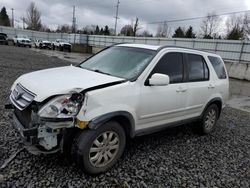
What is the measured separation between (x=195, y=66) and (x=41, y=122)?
3.12 meters

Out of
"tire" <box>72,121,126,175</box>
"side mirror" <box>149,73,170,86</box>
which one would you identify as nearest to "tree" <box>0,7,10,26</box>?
"side mirror" <box>149,73,170,86</box>

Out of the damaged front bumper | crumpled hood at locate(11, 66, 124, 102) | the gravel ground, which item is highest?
crumpled hood at locate(11, 66, 124, 102)

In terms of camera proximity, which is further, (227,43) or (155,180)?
(227,43)

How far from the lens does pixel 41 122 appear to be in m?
2.50

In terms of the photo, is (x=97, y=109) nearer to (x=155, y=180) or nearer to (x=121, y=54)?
(x=155, y=180)

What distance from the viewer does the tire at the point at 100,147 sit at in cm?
267

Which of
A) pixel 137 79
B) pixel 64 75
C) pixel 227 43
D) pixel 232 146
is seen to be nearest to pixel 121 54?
pixel 137 79

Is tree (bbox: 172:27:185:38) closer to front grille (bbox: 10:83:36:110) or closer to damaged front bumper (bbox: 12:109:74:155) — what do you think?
front grille (bbox: 10:83:36:110)

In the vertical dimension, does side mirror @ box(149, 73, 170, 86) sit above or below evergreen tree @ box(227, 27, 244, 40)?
below

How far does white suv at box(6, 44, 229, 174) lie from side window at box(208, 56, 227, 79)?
0.62 metres

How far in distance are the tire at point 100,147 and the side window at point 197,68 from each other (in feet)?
6.40

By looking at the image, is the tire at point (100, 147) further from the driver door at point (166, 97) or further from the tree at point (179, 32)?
the tree at point (179, 32)

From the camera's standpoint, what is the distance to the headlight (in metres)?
2.51

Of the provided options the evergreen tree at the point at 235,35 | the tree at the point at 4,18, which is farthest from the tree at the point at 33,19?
the evergreen tree at the point at 235,35
